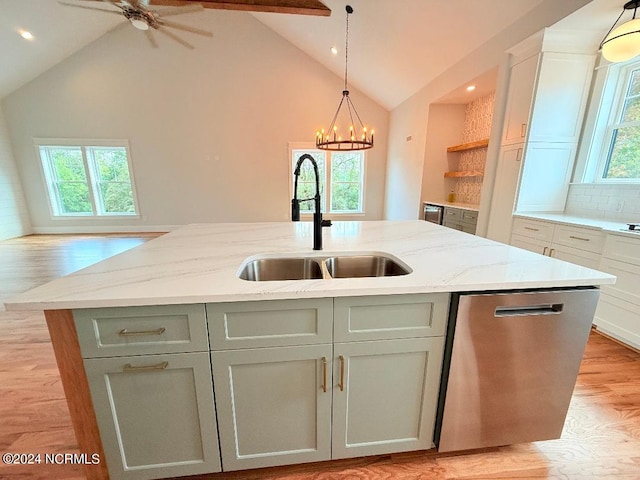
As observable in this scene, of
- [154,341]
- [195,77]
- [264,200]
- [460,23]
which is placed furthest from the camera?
[264,200]

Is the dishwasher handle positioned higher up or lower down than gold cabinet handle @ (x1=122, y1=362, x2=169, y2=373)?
higher up

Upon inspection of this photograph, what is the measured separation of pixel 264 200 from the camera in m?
6.41

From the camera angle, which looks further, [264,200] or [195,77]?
[264,200]

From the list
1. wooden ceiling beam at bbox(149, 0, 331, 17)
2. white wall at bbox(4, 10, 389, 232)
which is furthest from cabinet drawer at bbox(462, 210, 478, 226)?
white wall at bbox(4, 10, 389, 232)

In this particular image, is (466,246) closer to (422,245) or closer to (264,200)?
(422,245)

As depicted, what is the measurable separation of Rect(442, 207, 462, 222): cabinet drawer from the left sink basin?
322 cm

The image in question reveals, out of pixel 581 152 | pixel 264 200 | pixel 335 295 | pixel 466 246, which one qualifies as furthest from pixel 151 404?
pixel 264 200

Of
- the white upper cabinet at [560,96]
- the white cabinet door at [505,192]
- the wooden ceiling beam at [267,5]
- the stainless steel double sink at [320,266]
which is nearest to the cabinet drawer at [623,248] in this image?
the white cabinet door at [505,192]

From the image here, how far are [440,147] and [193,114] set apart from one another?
17.2 ft

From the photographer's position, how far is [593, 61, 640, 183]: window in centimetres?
246

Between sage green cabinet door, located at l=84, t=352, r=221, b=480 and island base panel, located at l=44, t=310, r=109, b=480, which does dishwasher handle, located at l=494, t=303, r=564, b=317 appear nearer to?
sage green cabinet door, located at l=84, t=352, r=221, b=480

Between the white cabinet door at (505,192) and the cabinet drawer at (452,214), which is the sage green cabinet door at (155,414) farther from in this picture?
the cabinet drawer at (452,214)

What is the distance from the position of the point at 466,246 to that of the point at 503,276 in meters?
0.43

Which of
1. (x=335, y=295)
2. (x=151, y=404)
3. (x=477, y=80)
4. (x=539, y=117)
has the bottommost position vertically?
(x=151, y=404)
